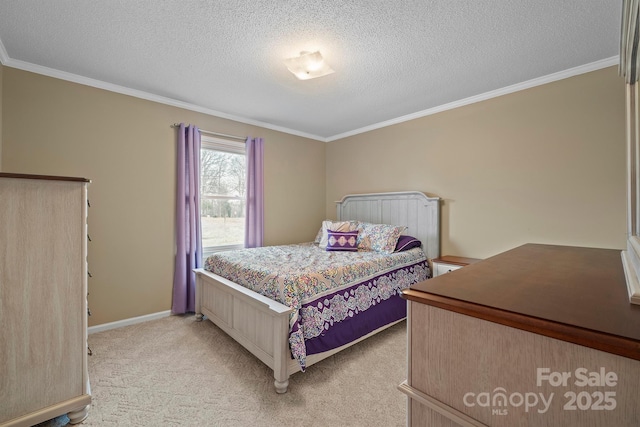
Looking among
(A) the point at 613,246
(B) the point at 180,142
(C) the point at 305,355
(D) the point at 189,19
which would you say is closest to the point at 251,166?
(B) the point at 180,142

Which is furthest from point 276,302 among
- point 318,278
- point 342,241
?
point 342,241

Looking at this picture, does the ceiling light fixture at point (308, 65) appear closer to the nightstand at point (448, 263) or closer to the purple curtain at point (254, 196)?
the purple curtain at point (254, 196)

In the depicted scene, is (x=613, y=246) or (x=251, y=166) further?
(x=251, y=166)

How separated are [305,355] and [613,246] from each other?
272cm

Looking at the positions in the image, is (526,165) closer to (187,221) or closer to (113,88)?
(187,221)

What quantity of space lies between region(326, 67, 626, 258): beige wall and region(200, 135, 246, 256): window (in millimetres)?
2156

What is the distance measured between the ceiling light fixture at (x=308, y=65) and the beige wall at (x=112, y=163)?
1.72 meters

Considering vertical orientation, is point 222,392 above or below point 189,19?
below

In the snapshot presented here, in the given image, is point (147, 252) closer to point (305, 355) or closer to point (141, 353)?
point (141, 353)

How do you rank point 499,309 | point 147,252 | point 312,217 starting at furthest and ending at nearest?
point 312,217 → point 147,252 → point 499,309

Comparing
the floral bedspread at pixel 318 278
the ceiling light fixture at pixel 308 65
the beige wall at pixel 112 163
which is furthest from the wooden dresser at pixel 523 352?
the beige wall at pixel 112 163

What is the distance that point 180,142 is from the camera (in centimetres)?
314

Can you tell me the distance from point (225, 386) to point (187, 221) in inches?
75.8

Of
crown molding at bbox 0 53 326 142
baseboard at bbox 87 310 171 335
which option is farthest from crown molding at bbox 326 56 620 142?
baseboard at bbox 87 310 171 335
